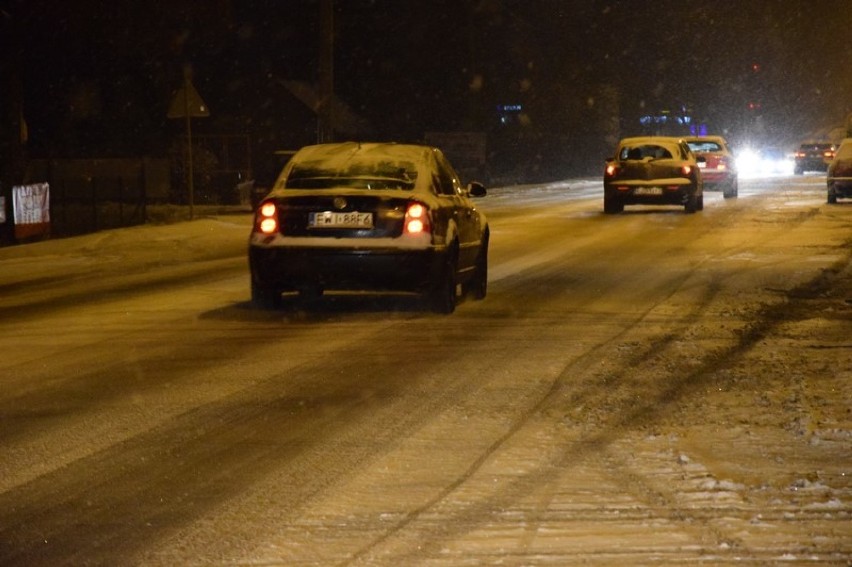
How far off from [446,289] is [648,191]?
1840 cm

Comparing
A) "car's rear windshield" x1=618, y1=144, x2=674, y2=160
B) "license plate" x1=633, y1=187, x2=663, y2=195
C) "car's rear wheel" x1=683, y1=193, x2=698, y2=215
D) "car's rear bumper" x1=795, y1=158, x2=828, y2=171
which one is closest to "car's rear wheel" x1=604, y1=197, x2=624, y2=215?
"license plate" x1=633, y1=187, x2=663, y2=195

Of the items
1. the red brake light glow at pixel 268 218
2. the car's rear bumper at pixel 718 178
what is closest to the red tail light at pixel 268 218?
the red brake light glow at pixel 268 218

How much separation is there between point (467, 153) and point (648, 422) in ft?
140

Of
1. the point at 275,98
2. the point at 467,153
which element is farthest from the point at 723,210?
the point at 275,98

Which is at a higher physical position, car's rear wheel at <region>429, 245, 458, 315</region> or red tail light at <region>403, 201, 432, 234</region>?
red tail light at <region>403, 201, 432, 234</region>

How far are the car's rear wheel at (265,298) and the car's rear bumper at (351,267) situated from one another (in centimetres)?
42

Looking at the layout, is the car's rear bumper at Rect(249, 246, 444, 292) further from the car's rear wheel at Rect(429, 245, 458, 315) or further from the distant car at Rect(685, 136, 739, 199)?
the distant car at Rect(685, 136, 739, 199)

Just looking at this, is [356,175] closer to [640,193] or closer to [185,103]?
[185,103]

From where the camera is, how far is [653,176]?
3078cm

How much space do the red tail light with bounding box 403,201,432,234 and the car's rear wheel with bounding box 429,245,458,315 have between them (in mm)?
425

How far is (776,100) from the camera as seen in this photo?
10100 centimetres

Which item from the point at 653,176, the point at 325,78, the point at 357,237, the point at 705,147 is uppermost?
the point at 325,78

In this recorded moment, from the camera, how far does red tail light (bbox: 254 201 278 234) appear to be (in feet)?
42.2

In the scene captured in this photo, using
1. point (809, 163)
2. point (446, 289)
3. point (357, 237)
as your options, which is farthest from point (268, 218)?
point (809, 163)
